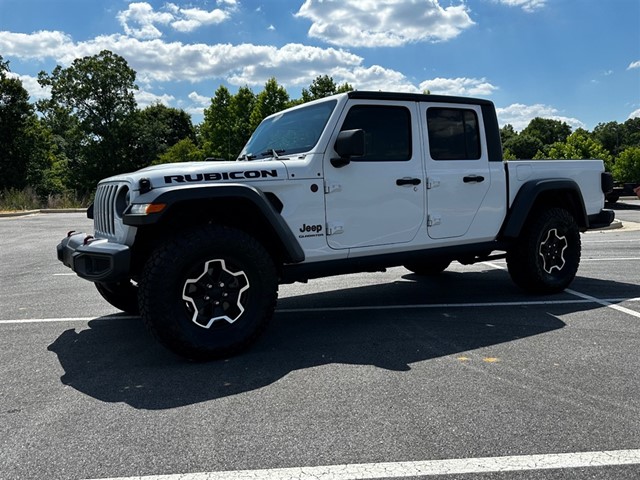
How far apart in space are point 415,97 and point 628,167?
132ft

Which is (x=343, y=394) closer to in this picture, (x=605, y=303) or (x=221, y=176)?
(x=221, y=176)

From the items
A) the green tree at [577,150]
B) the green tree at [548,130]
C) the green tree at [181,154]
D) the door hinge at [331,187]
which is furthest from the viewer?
the green tree at [548,130]

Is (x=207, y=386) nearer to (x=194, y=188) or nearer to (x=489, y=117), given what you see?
(x=194, y=188)

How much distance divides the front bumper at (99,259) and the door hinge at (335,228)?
156 centimetres

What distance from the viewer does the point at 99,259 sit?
12.1 ft

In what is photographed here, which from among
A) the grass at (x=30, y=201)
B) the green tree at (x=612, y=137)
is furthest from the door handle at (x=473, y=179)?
the green tree at (x=612, y=137)

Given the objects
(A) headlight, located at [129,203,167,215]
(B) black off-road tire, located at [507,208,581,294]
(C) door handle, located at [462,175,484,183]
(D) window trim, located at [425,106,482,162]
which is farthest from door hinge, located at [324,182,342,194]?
(B) black off-road tire, located at [507,208,581,294]

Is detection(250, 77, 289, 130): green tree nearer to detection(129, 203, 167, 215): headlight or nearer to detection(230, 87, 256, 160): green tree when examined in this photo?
detection(230, 87, 256, 160): green tree

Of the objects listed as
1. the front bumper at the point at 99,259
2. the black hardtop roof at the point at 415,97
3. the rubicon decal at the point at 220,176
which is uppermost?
the black hardtop roof at the point at 415,97

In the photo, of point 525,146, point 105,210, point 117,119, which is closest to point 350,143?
point 105,210

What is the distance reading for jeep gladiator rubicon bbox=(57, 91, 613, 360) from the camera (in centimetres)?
364

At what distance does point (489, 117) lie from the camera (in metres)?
5.43

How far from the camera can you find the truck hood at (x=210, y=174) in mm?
3637

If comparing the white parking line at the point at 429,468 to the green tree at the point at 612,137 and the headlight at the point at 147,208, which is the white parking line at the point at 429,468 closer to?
the headlight at the point at 147,208
